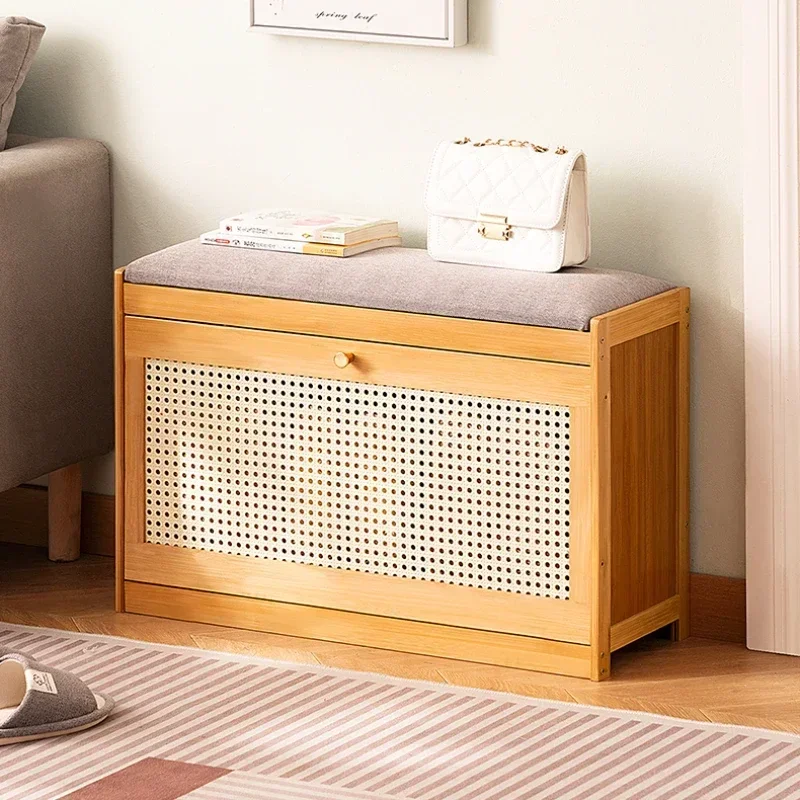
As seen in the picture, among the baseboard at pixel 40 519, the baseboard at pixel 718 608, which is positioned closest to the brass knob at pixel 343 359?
the baseboard at pixel 718 608

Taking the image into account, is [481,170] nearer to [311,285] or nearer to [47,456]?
[311,285]

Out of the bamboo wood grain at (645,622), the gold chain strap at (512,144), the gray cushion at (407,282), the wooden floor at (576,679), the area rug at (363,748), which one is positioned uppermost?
the gold chain strap at (512,144)

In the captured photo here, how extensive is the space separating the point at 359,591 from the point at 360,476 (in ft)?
0.63

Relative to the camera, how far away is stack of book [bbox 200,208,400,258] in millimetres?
2859

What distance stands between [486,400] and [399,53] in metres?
0.66

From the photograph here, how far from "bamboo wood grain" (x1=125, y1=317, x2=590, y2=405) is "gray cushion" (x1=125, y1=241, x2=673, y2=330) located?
67 mm

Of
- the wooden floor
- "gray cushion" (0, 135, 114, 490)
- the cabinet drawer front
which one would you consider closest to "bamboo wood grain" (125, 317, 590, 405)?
the cabinet drawer front

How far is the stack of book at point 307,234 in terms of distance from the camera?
286 cm

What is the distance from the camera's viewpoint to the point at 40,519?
345cm

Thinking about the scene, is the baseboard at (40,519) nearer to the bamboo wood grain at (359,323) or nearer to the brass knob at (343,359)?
the bamboo wood grain at (359,323)

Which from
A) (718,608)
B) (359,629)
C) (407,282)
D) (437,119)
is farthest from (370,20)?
(718,608)

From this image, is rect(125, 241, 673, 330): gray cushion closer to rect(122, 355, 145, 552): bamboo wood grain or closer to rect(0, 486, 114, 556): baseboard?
rect(122, 355, 145, 552): bamboo wood grain

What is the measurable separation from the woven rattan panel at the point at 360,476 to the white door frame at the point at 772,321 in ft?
1.12

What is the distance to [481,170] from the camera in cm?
276
